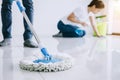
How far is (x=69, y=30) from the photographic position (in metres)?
2.88

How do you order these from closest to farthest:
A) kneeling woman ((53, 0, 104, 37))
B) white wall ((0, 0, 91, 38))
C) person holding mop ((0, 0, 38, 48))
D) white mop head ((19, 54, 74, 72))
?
white mop head ((19, 54, 74, 72))
person holding mop ((0, 0, 38, 48))
kneeling woman ((53, 0, 104, 37))
white wall ((0, 0, 91, 38))

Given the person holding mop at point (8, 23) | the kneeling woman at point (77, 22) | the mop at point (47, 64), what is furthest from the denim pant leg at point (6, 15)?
the kneeling woman at point (77, 22)

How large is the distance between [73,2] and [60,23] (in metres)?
0.38

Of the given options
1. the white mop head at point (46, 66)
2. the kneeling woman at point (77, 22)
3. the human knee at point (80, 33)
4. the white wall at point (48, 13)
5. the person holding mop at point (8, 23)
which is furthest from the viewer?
the white wall at point (48, 13)

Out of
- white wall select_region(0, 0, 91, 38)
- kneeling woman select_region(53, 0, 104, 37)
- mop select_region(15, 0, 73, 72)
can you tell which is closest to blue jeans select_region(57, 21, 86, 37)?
kneeling woman select_region(53, 0, 104, 37)

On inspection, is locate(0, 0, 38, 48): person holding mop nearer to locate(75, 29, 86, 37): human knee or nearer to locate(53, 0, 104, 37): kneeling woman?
locate(53, 0, 104, 37): kneeling woman

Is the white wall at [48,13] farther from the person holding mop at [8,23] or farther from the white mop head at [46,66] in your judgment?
the white mop head at [46,66]

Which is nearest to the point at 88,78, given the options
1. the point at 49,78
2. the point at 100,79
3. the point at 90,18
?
the point at 100,79

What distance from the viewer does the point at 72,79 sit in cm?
112

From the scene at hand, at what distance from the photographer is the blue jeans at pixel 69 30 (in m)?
2.87

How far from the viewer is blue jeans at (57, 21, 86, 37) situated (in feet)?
9.42

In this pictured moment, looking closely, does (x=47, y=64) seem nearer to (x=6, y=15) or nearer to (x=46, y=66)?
(x=46, y=66)

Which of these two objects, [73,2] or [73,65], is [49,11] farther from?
→ [73,65]

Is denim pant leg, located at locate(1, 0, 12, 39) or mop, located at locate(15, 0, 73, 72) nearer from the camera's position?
mop, located at locate(15, 0, 73, 72)
